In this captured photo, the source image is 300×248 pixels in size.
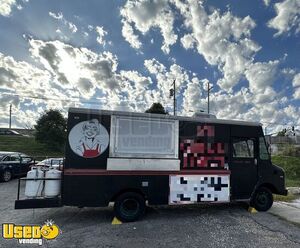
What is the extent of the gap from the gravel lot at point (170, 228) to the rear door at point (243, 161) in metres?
0.78

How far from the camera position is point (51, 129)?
91.2 feet

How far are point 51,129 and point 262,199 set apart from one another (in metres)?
24.9

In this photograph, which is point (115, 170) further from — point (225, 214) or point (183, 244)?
point (225, 214)

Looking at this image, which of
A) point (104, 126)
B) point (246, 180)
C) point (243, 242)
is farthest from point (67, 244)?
point (246, 180)

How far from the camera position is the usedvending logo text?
17.4 feet

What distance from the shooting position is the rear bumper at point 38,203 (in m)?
5.93

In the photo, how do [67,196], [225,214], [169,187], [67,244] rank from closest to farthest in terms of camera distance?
[67,244], [67,196], [169,187], [225,214]

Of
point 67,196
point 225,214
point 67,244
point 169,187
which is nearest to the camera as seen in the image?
point 67,244

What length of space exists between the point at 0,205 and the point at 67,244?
4.46 m

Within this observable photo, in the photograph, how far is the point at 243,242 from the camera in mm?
5297

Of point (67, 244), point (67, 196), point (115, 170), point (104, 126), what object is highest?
point (104, 126)

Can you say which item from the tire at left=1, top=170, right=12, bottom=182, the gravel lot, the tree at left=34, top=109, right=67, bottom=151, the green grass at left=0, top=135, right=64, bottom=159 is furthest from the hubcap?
the green grass at left=0, top=135, right=64, bottom=159

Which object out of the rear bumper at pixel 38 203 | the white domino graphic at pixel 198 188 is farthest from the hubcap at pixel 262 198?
the rear bumper at pixel 38 203

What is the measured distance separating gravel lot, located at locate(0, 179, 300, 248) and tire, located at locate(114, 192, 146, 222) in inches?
8.3
